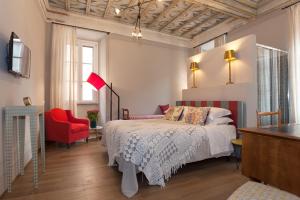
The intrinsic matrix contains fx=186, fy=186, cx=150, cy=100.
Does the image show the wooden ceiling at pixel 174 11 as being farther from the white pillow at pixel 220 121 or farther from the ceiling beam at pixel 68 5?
the white pillow at pixel 220 121

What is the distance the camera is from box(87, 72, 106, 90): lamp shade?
5.00 metres

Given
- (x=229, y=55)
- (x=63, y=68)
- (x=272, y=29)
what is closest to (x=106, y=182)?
(x=229, y=55)

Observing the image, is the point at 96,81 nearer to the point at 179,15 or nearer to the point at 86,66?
the point at 86,66

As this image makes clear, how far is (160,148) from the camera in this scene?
7.86ft

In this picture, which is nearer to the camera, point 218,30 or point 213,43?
point 218,30

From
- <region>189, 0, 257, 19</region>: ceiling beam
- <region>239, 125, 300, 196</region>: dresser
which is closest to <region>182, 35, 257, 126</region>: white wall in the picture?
<region>189, 0, 257, 19</region>: ceiling beam

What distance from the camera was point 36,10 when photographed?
3.73 meters

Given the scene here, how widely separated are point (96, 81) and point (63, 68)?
0.86 m

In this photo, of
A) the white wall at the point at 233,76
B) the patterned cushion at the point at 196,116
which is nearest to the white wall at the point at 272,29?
the white wall at the point at 233,76

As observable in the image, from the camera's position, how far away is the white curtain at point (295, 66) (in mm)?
3627

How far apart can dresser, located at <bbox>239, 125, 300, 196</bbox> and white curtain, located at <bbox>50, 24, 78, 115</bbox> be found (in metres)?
4.28

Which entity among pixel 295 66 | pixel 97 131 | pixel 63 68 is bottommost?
pixel 97 131

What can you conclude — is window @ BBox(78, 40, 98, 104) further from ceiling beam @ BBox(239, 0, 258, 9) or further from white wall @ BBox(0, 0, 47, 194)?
ceiling beam @ BBox(239, 0, 258, 9)

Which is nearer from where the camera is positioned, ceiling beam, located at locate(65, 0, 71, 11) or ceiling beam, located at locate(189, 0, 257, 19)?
ceiling beam, located at locate(189, 0, 257, 19)
